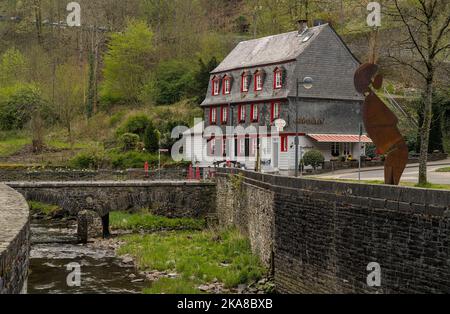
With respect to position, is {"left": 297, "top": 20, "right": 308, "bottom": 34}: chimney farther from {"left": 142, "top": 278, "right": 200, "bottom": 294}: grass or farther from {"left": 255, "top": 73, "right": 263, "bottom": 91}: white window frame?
{"left": 142, "top": 278, "right": 200, "bottom": 294}: grass

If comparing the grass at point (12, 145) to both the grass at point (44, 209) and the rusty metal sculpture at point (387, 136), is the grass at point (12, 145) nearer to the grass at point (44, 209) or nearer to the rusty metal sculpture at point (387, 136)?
the grass at point (44, 209)

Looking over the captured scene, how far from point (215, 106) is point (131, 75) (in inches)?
606

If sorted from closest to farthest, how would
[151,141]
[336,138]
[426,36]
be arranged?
[426,36], [336,138], [151,141]

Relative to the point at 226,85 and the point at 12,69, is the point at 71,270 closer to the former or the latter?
the point at 226,85

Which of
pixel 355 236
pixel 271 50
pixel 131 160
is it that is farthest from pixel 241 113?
pixel 355 236

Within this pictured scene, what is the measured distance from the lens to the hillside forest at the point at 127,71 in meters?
51.6

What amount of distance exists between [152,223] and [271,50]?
20.6 meters

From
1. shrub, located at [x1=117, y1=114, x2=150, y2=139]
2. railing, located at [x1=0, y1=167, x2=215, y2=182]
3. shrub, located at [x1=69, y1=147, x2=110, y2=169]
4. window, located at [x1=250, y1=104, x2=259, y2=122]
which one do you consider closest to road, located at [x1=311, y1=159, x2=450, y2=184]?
railing, located at [x1=0, y1=167, x2=215, y2=182]

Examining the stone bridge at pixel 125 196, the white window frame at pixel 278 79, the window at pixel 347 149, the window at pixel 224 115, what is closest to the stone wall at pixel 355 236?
the stone bridge at pixel 125 196

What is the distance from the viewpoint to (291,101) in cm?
4706

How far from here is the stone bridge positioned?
33.6 metres

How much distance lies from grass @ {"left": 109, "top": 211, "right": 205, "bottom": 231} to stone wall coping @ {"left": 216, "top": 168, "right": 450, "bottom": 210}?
14.0 m
